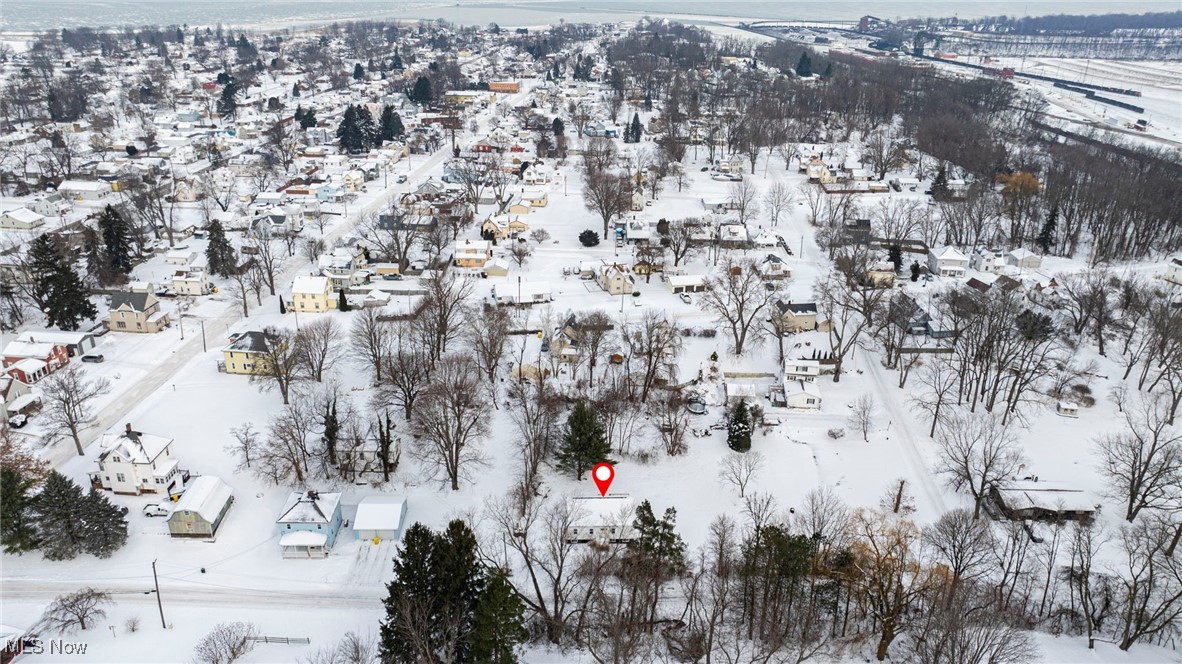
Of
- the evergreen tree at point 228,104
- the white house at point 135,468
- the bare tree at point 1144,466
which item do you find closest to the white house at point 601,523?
the white house at point 135,468

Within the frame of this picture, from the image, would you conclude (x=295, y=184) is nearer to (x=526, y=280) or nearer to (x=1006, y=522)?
(x=526, y=280)

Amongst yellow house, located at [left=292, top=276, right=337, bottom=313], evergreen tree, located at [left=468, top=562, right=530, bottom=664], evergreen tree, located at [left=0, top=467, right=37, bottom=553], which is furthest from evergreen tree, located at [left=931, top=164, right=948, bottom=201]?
evergreen tree, located at [left=0, top=467, right=37, bottom=553]

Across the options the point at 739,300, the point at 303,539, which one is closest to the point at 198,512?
the point at 303,539

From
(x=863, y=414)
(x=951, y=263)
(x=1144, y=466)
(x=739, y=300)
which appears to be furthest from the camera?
(x=951, y=263)

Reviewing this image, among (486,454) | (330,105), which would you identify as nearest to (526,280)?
(486,454)

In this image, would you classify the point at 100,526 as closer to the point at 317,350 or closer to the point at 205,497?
the point at 205,497

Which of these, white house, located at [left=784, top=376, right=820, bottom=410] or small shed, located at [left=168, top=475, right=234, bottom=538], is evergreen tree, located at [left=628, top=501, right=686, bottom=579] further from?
small shed, located at [left=168, top=475, right=234, bottom=538]
